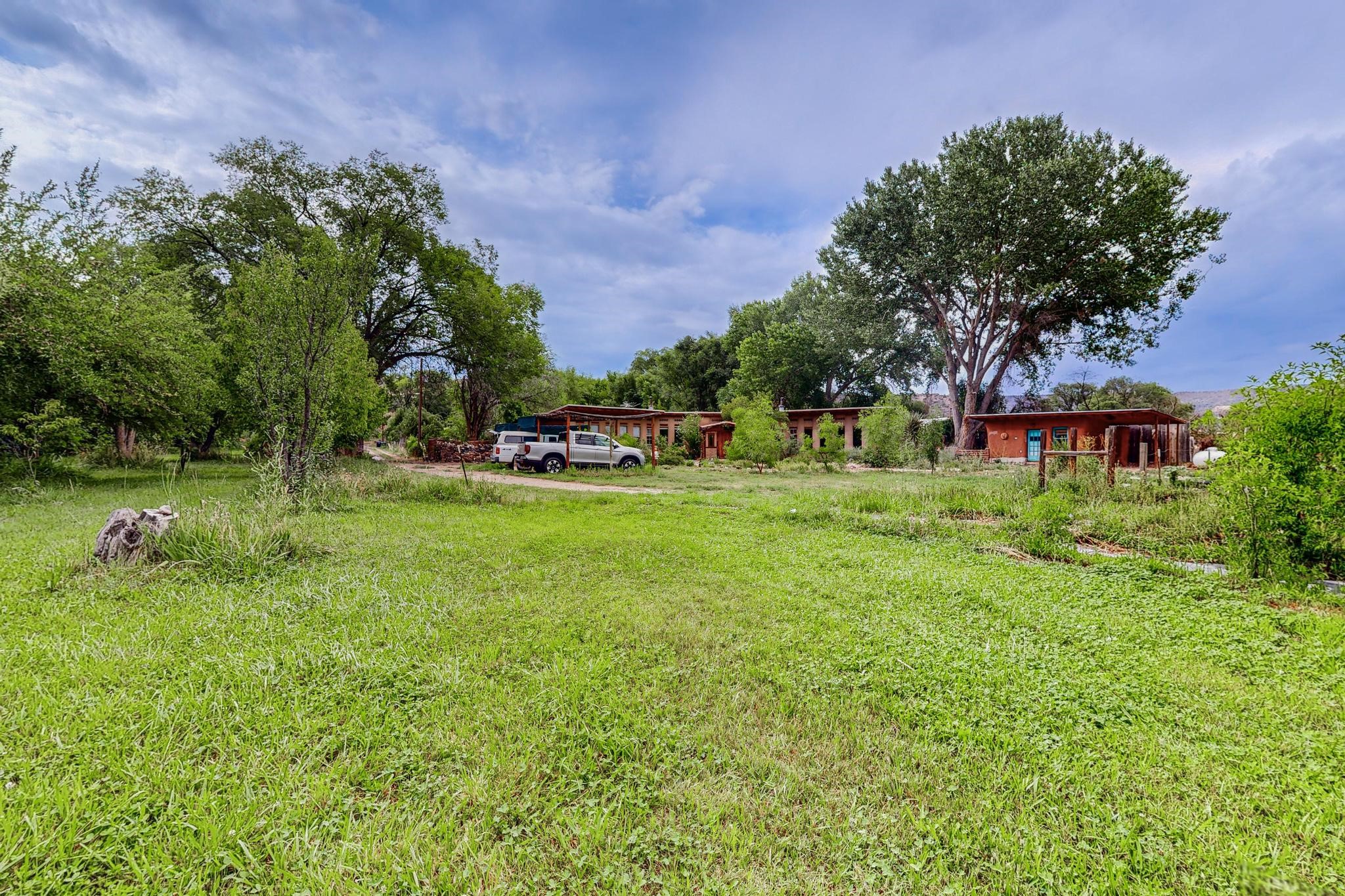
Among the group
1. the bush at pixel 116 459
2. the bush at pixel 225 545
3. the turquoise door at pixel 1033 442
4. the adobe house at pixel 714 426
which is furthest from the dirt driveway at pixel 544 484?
the turquoise door at pixel 1033 442

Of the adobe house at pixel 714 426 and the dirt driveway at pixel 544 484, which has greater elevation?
the adobe house at pixel 714 426

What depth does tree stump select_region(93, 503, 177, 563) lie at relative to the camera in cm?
451

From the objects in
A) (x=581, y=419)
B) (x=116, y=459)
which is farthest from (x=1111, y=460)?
(x=116, y=459)

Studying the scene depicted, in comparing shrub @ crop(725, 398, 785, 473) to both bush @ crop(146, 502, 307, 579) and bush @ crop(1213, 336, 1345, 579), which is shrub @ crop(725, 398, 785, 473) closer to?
bush @ crop(1213, 336, 1345, 579)

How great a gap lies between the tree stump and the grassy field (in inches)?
9.1

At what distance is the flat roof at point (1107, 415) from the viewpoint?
2086 cm

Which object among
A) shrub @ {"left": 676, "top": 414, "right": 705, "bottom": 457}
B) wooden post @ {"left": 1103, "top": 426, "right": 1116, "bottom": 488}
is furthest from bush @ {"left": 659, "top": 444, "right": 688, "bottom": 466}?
wooden post @ {"left": 1103, "top": 426, "right": 1116, "bottom": 488}

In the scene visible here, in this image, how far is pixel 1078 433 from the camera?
22047 mm

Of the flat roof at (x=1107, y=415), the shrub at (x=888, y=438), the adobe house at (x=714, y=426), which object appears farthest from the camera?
the adobe house at (x=714, y=426)

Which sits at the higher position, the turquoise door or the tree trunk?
the turquoise door

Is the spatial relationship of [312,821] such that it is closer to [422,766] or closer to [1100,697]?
[422,766]

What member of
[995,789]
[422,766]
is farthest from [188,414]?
[995,789]

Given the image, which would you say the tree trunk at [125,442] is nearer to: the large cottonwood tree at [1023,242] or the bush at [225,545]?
the bush at [225,545]

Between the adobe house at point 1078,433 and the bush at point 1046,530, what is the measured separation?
1936cm
